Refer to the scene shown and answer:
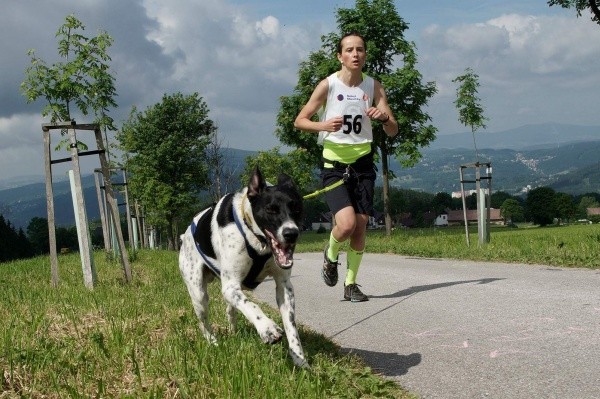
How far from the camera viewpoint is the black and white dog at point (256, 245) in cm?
409

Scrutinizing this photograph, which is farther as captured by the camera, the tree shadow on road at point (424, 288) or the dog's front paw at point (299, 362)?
the tree shadow on road at point (424, 288)

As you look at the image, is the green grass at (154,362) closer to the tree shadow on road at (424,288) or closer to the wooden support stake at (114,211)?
the tree shadow on road at (424,288)

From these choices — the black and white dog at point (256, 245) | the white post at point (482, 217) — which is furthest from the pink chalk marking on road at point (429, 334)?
the white post at point (482, 217)

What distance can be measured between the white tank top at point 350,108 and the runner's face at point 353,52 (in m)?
0.28

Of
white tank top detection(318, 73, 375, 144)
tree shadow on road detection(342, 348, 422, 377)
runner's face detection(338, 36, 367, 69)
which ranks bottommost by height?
tree shadow on road detection(342, 348, 422, 377)

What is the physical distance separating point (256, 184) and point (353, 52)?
3032 millimetres

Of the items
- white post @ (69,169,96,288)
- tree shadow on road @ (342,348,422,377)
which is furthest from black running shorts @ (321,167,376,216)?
white post @ (69,169,96,288)

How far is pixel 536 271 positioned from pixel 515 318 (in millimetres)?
4846

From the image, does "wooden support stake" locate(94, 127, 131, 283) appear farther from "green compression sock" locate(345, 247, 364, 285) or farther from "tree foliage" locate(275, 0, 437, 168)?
"tree foliage" locate(275, 0, 437, 168)

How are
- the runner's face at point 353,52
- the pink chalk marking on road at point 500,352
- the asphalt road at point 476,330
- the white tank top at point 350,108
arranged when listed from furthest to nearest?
the white tank top at point 350,108
the runner's face at point 353,52
the pink chalk marking on road at point 500,352
the asphalt road at point 476,330

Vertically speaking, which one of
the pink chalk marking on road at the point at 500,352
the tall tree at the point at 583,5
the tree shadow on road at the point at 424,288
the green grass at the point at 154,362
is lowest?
the tree shadow on road at the point at 424,288

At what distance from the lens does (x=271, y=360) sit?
3969mm

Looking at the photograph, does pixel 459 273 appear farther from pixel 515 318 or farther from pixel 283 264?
pixel 283 264

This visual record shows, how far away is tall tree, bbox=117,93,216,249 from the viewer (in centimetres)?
4838
